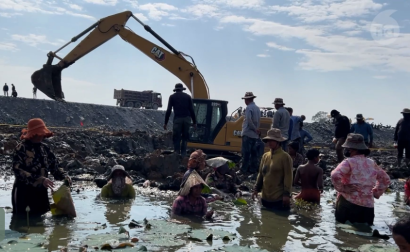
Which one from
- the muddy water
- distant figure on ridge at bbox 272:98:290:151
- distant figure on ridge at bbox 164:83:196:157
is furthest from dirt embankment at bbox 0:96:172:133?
the muddy water

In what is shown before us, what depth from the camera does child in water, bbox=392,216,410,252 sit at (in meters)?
3.16

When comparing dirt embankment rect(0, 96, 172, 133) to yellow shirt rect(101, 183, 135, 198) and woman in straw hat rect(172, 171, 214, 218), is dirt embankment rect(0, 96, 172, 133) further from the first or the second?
woman in straw hat rect(172, 171, 214, 218)

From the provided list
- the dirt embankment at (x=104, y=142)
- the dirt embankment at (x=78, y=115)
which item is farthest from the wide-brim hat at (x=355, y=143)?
the dirt embankment at (x=78, y=115)

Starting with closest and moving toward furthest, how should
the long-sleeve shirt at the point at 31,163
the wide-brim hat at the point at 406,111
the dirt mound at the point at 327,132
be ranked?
the long-sleeve shirt at the point at 31,163 < the wide-brim hat at the point at 406,111 < the dirt mound at the point at 327,132

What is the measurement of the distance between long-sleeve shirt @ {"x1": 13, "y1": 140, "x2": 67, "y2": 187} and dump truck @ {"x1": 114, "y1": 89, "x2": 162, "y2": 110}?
140 feet

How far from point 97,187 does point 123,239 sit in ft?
16.1

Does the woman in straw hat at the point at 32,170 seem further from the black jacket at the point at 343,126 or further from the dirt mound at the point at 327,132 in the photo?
the dirt mound at the point at 327,132

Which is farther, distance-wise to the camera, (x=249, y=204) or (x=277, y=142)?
(x=249, y=204)

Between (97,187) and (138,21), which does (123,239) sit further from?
(138,21)

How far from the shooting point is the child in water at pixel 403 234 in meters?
3.16

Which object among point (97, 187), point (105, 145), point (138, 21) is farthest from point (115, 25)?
point (97, 187)

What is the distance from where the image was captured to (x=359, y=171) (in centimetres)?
637

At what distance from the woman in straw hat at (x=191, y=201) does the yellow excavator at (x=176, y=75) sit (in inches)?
279

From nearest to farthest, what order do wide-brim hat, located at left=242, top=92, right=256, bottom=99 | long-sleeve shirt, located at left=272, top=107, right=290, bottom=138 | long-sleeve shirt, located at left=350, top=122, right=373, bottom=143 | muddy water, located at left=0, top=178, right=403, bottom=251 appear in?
muddy water, located at left=0, top=178, right=403, bottom=251, wide-brim hat, located at left=242, top=92, right=256, bottom=99, long-sleeve shirt, located at left=272, top=107, right=290, bottom=138, long-sleeve shirt, located at left=350, top=122, right=373, bottom=143
